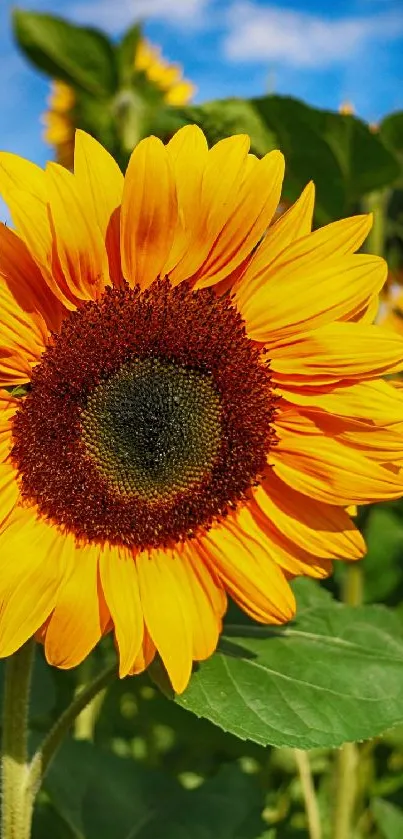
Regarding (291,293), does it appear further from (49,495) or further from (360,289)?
(49,495)

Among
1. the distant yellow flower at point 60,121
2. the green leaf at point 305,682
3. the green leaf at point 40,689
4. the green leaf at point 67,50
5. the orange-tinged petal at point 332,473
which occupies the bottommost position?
the green leaf at point 40,689

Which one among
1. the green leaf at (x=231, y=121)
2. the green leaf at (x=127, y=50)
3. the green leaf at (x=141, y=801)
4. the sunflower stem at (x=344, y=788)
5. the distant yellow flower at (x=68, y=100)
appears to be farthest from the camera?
the distant yellow flower at (x=68, y=100)

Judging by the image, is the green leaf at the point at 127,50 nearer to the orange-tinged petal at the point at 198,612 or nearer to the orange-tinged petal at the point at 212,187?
the orange-tinged petal at the point at 212,187

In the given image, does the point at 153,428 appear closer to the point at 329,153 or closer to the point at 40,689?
the point at 40,689

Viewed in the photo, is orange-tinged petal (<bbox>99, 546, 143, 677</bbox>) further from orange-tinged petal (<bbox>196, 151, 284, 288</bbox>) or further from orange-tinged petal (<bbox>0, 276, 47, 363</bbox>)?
orange-tinged petal (<bbox>196, 151, 284, 288</bbox>)

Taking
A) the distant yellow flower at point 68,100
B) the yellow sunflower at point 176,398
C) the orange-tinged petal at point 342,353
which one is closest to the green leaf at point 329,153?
the yellow sunflower at point 176,398

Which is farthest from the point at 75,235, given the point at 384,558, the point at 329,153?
the point at 384,558
